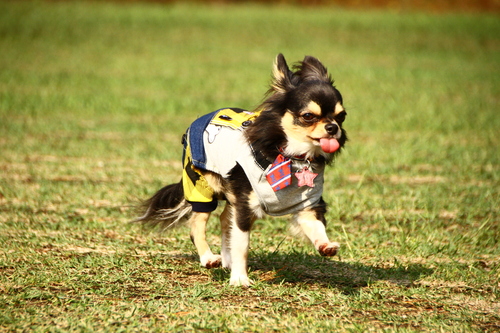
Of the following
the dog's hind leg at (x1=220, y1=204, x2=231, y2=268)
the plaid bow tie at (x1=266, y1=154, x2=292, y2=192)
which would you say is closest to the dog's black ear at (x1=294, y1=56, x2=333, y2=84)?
the plaid bow tie at (x1=266, y1=154, x2=292, y2=192)

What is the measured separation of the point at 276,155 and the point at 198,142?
0.57 meters

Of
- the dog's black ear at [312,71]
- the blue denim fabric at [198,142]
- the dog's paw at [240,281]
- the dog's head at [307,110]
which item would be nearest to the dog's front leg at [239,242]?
the dog's paw at [240,281]

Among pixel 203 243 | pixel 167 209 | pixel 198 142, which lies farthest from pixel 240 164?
pixel 167 209

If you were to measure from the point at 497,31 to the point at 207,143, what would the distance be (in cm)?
2043

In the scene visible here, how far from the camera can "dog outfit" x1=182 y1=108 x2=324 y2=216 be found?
3.62 meters

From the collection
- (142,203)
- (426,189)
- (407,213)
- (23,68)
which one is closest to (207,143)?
(142,203)

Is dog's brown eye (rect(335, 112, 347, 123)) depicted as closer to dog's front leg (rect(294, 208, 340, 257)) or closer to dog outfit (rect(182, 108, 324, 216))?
dog outfit (rect(182, 108, 324, 216))

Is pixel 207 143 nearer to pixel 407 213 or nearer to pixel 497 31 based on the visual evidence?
pixel 407 213

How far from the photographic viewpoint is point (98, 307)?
346cm

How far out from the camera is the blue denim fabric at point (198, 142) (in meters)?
3.93

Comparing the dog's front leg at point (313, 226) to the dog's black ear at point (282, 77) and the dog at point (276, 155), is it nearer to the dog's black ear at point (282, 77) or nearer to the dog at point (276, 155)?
the dog at point (276, 155)

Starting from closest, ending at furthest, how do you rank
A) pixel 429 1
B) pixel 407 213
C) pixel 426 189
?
pixel 407 213 < pixel 426 189 < pixel 429 1

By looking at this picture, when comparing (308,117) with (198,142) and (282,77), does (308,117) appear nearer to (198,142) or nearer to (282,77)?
(282,77)

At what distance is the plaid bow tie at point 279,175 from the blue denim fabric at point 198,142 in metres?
0.52
